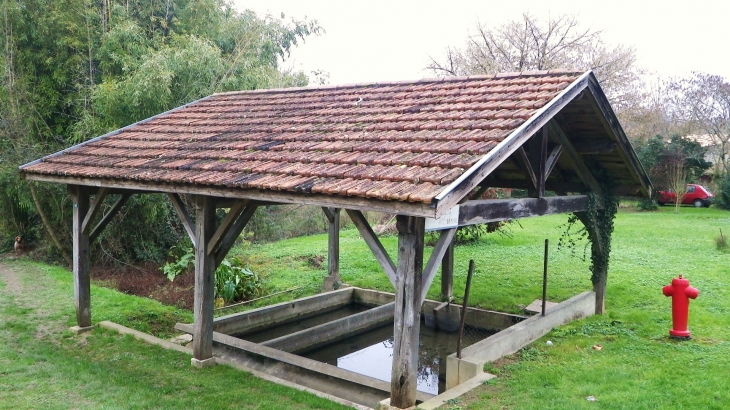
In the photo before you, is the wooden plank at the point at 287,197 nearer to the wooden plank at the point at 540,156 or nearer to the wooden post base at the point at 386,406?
the wooden post base at the point at 386,406

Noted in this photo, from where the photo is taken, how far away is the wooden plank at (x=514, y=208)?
4.82 meters

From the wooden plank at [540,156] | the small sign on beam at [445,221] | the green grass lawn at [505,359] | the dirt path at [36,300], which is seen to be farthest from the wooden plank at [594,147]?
the dirt path at [36,300]

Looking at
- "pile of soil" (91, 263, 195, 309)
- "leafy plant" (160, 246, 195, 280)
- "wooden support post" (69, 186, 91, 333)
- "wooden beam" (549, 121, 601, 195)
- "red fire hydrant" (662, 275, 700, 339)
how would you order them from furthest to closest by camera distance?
1. "leafy plant" (160, 246, 195, 280)
2. "pile of soil" (91, 263, 195, 309)
3. "wooden support post" (69, 186, 91, 333)
4. "wooden beam" (549, 121, 601, 195)
5. "red fire hydrant" (662, 275, 700, 339)

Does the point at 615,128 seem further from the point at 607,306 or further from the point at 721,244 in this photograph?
the point at 721,244

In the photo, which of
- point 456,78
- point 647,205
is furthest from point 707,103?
point 456,78

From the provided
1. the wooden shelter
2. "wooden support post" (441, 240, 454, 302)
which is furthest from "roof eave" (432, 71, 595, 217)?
"wooden support post" (441, 240, 454, 302)

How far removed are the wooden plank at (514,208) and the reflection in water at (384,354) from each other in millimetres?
2292

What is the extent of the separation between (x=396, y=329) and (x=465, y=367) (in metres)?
1.31

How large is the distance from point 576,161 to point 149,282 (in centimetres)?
852

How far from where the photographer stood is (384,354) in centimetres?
771

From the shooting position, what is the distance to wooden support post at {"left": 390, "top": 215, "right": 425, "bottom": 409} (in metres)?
4.44

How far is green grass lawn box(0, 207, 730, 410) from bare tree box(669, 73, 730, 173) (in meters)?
18.2

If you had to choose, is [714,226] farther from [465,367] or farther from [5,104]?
[5,104]

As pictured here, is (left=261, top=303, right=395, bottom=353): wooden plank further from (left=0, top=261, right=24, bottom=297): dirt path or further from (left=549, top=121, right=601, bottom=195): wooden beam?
(left=0, top=261, right=24, bottom=297): dirt path
